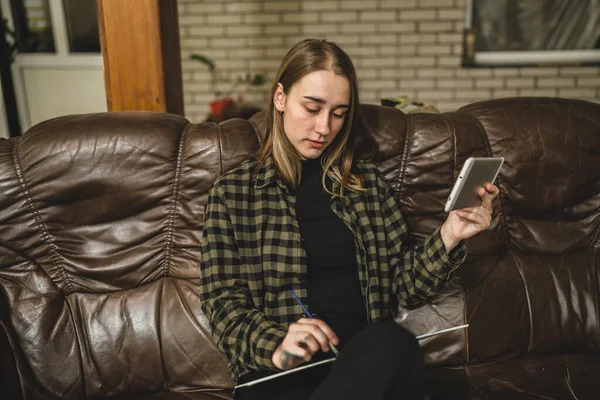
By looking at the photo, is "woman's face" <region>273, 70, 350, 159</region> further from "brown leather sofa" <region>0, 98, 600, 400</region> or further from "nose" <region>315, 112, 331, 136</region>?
"brown leather sofa" <region>0, 98, 600, 400</region>

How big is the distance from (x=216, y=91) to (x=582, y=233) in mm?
2957

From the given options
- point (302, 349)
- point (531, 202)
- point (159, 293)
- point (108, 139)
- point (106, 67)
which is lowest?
point (159, 293)

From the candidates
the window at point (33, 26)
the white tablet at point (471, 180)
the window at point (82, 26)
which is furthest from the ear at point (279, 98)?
the window at point (33, 26)

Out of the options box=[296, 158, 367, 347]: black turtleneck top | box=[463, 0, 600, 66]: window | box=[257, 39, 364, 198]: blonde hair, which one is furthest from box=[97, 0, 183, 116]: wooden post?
box=[463, 0, 600, 66]: window

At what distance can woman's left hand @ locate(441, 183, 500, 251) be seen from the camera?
1434 millimetres

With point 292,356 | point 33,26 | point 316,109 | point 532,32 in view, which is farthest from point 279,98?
point 33,26

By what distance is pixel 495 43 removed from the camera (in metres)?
3.93

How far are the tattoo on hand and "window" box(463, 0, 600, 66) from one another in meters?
3.26

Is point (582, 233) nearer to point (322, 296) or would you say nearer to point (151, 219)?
point (322, 296)

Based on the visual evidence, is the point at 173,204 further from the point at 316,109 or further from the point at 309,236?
the point at 316,109

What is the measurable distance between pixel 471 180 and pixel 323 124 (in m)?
0.42

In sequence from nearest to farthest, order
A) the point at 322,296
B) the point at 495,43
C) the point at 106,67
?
the point at 322,296 → the point at 106,67 → the point at 495,43

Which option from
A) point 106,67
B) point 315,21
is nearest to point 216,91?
point 315,21

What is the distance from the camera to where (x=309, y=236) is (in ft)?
5.10
